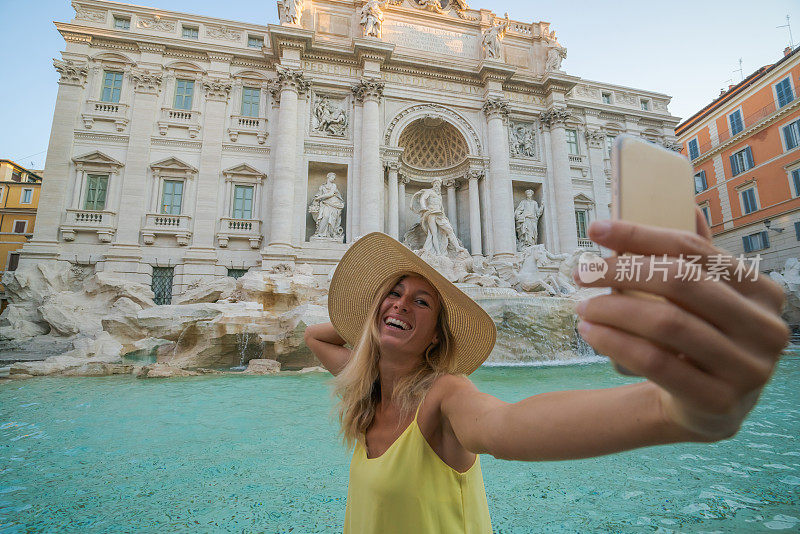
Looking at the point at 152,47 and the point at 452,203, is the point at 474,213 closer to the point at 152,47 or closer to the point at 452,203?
the point at 452,203

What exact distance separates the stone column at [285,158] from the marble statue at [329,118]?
3.03 feet

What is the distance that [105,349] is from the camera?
816cm

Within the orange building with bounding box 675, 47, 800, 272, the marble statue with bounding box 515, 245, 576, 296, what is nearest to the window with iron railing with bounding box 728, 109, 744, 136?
the orange building with bounding box 675, 47, 800, 272

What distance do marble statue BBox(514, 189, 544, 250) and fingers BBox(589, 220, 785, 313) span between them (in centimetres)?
1710

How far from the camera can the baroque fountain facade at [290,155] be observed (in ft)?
43.7

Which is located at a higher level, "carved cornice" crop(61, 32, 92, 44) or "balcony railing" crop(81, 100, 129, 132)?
"carved cornice" crop(61, 32, 92, 44)

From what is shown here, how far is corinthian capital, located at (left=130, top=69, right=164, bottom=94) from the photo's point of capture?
1502 centimetres

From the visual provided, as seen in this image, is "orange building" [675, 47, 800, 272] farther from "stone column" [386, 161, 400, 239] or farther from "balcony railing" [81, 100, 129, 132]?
"balcony railing" [81, 100, 129, 132]

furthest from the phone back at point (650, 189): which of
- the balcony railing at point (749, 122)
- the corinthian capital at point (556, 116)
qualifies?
the balcony railing at point (749, 122)

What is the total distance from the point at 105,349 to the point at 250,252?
6823mm

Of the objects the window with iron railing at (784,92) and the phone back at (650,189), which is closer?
the phone back at (650,189)

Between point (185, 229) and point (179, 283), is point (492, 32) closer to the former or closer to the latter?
point (185, 229)

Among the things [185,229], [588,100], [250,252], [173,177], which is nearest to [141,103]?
[173,177]

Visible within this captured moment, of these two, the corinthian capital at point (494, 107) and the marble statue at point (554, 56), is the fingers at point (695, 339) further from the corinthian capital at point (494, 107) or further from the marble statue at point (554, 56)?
the marble statue at point (554, 56)
